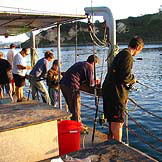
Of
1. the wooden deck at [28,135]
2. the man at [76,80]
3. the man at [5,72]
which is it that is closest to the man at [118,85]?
the wooden deck at [28,135]

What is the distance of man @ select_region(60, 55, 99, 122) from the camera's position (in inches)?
215

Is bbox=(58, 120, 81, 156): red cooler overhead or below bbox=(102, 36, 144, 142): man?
below

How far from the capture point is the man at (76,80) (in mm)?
5457

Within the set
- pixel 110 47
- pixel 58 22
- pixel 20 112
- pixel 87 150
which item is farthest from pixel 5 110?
pixel 58 22

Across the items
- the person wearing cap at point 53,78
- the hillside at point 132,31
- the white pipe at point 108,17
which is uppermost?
the hillside at point 132,31

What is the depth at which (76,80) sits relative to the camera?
5.53m

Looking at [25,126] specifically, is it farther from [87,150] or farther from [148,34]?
[148,34]

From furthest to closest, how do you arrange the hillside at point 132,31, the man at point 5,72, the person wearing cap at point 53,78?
the hillside at point 132,31
the man at point 5,72
the person wearing cap at point 53,78

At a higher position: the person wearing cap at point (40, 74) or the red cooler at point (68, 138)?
the person wearing cap at point (40, 74)

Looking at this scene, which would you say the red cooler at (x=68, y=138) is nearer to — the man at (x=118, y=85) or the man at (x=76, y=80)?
the man at (x=118, y=85)

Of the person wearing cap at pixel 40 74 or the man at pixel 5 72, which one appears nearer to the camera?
the person wearing cap at pixel 40 74

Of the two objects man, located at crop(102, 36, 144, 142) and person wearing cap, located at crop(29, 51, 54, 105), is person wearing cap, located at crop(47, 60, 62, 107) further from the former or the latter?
man, located at crop(102, 36, 144, 142)

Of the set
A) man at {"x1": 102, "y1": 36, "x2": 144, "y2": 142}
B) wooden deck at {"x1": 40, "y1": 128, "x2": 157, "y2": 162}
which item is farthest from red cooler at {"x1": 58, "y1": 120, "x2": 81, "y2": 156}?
man at {"x1": 102, "y1": 36, "x2": 144, "y2": 142}

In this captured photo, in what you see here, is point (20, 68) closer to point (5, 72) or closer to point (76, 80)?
point (5, 72)
